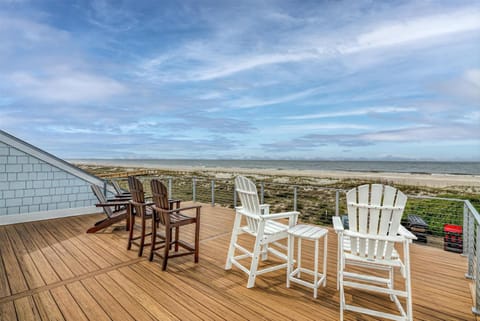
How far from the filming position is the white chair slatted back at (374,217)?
6.56ft

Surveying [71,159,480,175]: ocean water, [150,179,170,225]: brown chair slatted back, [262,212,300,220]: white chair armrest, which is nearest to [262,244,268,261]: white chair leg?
[262,212,300,220]: white chair armrest

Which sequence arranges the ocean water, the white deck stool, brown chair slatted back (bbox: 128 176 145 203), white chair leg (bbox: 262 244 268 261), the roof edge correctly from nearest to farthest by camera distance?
the white deck stool < white chair leg (bbox: 262 244 268 261) < brown chair slatted back (bbox: 128 176 145 203) < the roof edge < the ocean water

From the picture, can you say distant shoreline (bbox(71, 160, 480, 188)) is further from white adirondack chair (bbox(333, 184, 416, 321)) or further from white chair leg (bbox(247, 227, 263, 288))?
white chair leg (bbox(247, 227, 263, 288))

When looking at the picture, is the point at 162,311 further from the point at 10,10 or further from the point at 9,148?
the point at 10,10

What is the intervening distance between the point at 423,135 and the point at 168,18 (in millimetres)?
31531

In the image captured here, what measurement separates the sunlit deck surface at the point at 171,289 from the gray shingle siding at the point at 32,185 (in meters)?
1.74

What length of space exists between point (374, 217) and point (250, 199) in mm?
1174

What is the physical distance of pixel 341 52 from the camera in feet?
26.8

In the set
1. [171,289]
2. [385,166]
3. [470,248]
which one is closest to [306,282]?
[171,289]

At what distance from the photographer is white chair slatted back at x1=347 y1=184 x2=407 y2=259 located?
6.56 ft

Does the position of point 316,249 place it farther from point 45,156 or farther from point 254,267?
point 45,156

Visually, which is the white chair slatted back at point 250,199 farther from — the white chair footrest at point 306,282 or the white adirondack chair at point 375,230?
the white adirondack chair at point 375,230

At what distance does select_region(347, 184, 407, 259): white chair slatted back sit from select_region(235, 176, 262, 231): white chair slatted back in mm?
904

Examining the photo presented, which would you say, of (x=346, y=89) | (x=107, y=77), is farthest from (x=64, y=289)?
(x=346, y=89)
